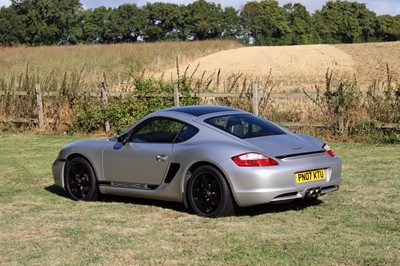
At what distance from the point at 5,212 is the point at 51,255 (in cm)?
276

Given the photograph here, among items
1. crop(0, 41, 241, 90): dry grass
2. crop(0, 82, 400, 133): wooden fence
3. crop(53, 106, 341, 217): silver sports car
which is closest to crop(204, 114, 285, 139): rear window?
crop(53, 106, 341, 217): silver sports car

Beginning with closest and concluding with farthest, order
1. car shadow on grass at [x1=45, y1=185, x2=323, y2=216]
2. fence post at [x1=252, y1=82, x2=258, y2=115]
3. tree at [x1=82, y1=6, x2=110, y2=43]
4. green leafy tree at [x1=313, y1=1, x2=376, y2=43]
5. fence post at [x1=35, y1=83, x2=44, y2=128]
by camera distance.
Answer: car shadow on grass at [x1=45, y1=185, x2=323, y2=216], fence post at [x1=252, y1=82, x2=258, y2=115], fence post at [x1=35, y1=83, x2=44, y2=128], tree at [x1=82, y1=6, x2=110, y2=43], green leafy tree at [x1=313, y1=1, x2=376, y2=43]

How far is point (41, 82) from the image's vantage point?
23297mm

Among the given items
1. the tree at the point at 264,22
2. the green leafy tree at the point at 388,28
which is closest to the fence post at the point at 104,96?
the tree at the point at 264,22

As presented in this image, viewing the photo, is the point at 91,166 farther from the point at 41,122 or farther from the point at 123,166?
the point at 41,122

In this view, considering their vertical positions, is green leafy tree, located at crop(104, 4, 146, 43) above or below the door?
above

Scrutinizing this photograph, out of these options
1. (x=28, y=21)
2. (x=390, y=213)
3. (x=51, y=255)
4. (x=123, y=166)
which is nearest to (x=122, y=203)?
(x=123, y=166)

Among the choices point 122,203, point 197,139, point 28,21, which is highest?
point 28,21

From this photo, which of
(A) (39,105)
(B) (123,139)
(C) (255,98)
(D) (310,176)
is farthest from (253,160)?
(A) (39,105)

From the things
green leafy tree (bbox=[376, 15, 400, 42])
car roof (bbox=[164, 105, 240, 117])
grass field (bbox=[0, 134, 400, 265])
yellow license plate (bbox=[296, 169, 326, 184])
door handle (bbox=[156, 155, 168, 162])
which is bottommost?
grass field (bbox=[0, 134, 400, 265])

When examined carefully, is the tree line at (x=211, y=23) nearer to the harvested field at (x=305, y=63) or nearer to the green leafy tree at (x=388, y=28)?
the green leafy tree at (x=388, y=28)

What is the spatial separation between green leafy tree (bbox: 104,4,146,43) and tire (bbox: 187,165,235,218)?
385 ft

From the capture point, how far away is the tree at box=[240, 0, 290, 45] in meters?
138

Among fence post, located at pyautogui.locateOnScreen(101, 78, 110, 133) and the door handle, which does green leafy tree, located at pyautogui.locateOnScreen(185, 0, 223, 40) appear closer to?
fence post, located at pyautogui.locateOnScreen(101, 78, 110, 133)
